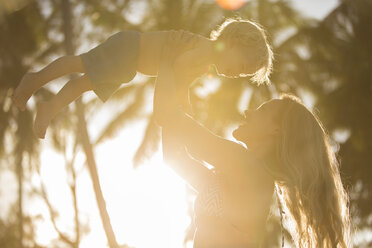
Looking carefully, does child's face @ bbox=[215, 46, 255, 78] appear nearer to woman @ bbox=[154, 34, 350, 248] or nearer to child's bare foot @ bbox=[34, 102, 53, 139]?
woman @ bbox=[154, 34, 350, 248]

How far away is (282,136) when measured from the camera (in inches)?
110

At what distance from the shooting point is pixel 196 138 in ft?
Result: 8.34

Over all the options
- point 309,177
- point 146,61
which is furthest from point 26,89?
point 309,177

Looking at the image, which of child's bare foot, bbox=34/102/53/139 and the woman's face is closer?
the woman's face

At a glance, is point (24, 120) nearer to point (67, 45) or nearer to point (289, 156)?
point (67, 45)

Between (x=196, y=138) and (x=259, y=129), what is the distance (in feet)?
1.46

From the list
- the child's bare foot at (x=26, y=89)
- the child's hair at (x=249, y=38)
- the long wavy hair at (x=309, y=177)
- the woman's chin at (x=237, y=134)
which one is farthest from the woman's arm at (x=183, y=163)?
the child's bare foot at (x=26, y=89)

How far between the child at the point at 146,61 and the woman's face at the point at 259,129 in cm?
31

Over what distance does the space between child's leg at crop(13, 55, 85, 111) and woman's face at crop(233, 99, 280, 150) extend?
1.07 m

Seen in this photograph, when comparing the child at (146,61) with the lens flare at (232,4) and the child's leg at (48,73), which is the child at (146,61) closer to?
the child's leg at (48,73)

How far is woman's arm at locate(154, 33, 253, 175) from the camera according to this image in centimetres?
255

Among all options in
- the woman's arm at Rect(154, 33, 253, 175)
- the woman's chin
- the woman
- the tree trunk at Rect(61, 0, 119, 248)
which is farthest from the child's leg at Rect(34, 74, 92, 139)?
the tree trunk at Rect(61, 0, 119, 248)

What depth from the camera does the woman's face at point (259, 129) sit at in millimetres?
2801

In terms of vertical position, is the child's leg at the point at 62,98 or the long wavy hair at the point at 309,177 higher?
the child's leg at the point at 62,98
